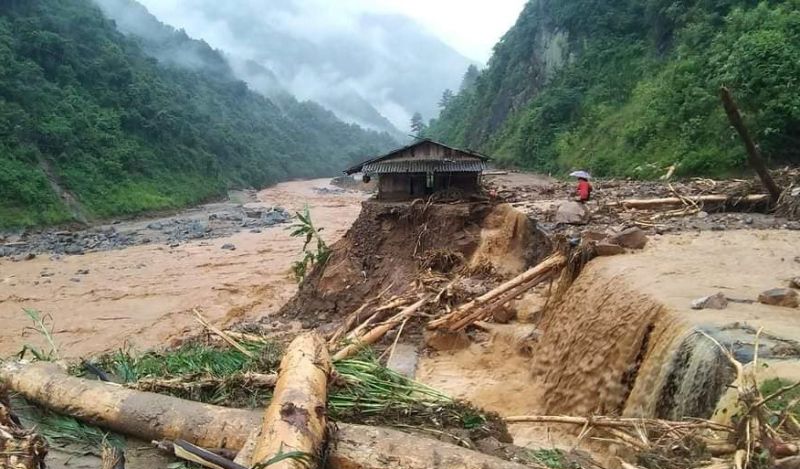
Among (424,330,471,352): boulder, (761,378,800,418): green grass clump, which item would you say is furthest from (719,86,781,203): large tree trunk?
(761,378,800,418): green grass clump

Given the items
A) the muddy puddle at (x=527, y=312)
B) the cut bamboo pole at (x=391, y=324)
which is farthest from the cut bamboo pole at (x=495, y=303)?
the cut bamboo pole at (x=391, y=324)

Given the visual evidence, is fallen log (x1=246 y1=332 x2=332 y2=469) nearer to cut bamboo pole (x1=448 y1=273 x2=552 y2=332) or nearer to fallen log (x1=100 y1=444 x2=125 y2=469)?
fallen log (x1=100 y1=444 x2=125 y2=469)

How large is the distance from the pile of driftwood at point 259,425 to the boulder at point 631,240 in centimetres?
477

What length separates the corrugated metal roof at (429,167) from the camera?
14.5 metres

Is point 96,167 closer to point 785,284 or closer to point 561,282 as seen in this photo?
point 561,282

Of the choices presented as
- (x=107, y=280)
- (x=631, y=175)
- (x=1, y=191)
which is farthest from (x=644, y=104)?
(x=1, y=191)

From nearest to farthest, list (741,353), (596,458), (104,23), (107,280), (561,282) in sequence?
(741,353) < (596,458) < (561,282) < (107,280) < (104,23)

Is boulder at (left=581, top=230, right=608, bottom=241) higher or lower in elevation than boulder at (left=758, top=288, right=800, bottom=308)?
higher

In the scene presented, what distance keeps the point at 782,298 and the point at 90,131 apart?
1540 inches

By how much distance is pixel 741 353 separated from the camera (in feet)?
13.4

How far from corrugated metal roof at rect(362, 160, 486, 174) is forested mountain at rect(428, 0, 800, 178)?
7.21 meters

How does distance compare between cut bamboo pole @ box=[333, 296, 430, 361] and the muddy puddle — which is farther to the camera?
cut bamboo pole @ box=[333, 296, 430, 361]

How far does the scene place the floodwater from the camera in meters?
13.1

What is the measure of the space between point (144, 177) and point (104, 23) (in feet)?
65.0
